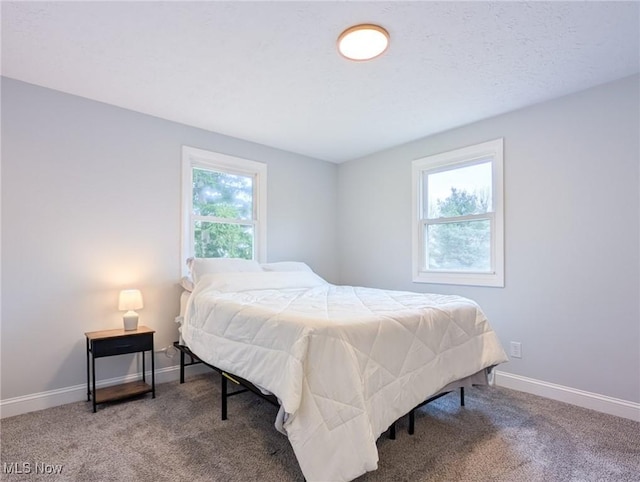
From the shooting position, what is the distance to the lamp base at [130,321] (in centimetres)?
273

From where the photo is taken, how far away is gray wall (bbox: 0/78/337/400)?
2445 millimetres

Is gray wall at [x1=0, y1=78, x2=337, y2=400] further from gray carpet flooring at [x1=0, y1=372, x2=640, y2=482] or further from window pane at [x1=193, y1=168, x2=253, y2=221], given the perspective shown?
gray carpet flooring at [x1=0, y1=372, x2=640, y2=482]

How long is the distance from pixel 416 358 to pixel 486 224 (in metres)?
1.92

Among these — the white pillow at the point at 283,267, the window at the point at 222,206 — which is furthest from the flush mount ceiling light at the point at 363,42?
the white pillow at the point at 283,267

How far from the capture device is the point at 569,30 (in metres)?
1.92

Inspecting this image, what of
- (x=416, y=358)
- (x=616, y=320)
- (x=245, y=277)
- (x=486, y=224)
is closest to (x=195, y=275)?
(x=245, y=277)

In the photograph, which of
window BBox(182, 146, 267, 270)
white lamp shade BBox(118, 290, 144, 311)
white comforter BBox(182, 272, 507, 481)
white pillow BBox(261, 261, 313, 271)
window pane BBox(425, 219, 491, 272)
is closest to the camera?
white comforter BBox(182, 272, 507, 481)

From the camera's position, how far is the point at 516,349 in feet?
9.56

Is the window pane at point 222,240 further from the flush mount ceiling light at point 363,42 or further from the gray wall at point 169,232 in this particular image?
the flush mount ceiling light at point 363,42

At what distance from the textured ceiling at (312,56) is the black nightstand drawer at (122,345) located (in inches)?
75.7

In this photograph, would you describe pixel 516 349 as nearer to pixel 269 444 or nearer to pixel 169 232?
pixel 269 444

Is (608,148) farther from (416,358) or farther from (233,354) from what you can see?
(233,354)

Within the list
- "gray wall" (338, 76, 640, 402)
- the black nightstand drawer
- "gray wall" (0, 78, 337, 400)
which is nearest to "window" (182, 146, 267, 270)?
"gray wall" (0, 78, 337, 400)

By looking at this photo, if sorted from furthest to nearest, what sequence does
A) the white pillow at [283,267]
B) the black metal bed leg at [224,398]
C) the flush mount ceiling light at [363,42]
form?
1. the white pillow at [283,267]
2. the black metal bed leg at [224,398]
3. the flush mount ceiling light at [363,42]
